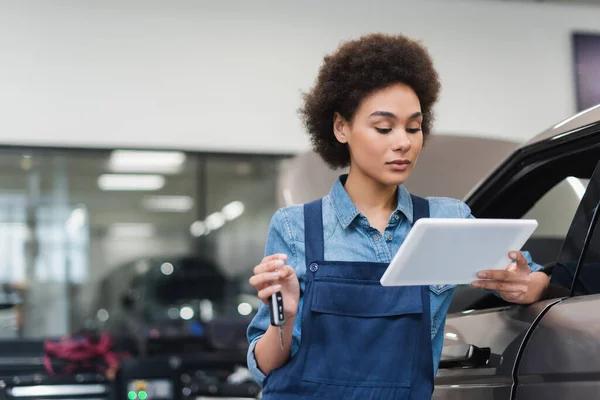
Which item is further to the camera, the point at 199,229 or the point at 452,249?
the point at 199,229

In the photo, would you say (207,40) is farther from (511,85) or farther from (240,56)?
(511,85)

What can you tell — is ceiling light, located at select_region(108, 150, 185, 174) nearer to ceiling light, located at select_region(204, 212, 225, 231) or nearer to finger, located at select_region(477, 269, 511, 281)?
ceiling light, located at select_region(204, 212, 225, 231)

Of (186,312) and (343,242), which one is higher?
(343,242)

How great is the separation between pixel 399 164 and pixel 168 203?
5.49 meters

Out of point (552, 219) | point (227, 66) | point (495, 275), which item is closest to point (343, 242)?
point (495, 275)

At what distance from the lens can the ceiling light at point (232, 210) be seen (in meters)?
7.20

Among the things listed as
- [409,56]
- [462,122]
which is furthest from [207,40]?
[409,56]

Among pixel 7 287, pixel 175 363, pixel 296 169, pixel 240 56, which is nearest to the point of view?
pixel 296 169

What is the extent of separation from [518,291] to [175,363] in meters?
3.97

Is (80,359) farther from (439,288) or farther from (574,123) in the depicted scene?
(574,123)

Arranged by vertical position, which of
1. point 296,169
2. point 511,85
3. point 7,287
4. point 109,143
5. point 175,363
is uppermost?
point 511,85

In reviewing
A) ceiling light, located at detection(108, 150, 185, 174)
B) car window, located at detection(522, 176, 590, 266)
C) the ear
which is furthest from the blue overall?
ceiling light, located at detection(108, 150, 185, 174)

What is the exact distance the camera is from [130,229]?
7.00 m

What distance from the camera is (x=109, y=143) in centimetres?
699
